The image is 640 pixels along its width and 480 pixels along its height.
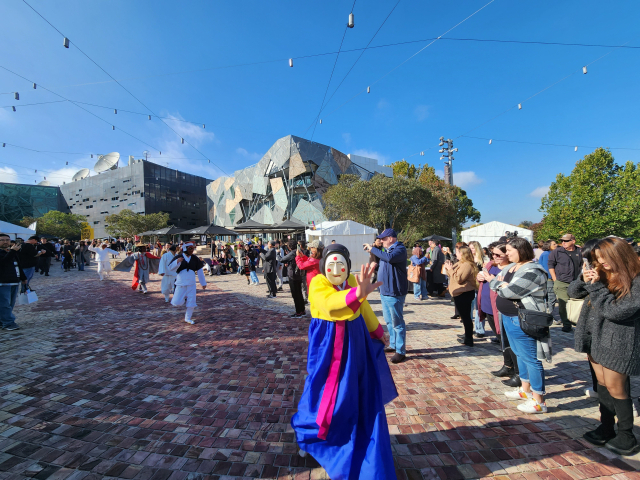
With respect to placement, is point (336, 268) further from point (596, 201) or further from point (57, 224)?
point (57, 224)

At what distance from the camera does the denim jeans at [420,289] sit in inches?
344

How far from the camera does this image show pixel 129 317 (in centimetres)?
643

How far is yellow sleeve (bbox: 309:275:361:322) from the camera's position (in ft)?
6.07

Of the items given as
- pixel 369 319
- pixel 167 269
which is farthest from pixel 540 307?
pixel 167 269

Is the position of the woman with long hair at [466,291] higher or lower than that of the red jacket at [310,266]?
lower

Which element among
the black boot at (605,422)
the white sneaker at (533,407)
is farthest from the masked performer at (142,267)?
the black boot at (605,422)

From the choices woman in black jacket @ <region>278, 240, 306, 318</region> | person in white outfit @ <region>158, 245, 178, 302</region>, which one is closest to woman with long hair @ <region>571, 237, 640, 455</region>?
woman in black jacket @ <region>278, 240, 306, 318</region>

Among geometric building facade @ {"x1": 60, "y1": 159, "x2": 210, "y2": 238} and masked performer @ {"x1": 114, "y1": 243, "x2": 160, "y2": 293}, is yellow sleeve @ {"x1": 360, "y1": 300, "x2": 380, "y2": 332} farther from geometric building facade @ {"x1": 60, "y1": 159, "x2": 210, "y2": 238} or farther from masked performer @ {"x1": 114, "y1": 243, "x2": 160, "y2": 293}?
geometric building facade @ {"x1": 60, "y1": 159, "x2": 210, "y2": 238}

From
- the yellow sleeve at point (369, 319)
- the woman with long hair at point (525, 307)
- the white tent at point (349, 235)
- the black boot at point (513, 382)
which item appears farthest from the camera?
the white tent at point (349, 235)

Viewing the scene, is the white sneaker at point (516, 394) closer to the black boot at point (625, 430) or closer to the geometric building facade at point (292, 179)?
the black boot at point (625, 430)

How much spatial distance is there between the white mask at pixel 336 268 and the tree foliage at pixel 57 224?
195 feet

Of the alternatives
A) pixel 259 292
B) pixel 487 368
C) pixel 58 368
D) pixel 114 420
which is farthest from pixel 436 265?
pixel 58 368

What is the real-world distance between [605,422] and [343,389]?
2.30m

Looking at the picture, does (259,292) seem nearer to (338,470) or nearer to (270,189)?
(338,470)
